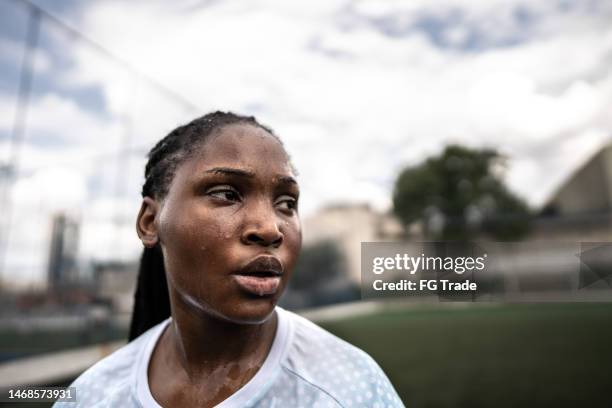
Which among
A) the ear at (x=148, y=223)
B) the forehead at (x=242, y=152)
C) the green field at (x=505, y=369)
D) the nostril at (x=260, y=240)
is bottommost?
the green field at (x=505, y=369)

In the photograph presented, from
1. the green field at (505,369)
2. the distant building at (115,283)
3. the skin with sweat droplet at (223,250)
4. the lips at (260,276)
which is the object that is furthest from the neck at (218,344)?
the distant building at (115,283)

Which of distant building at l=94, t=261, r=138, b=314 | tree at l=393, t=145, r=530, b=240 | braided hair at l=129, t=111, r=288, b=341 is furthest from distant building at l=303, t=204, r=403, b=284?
braided hair at l=129, t=111, r=288, b=341

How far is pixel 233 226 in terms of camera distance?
4.03 feet

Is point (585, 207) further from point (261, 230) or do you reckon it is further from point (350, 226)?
point (261, 230)

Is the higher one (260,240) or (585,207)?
(585,207)

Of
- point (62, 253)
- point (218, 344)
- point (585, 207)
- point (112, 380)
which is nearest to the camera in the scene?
point (218, 344)

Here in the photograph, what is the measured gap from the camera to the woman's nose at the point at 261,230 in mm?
1205

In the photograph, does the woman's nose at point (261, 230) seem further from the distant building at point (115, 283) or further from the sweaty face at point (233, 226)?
the distant building at point (115, 283)

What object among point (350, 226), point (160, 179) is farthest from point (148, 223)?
point (350, 226)

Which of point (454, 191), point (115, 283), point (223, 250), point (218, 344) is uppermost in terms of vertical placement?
point (454, 191)

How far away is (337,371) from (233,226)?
1.58 feet

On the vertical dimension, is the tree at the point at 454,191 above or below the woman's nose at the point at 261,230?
above

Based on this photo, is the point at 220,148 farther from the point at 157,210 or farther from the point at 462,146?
the point at 462,146

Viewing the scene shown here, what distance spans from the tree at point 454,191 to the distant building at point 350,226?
2534 millimetres
